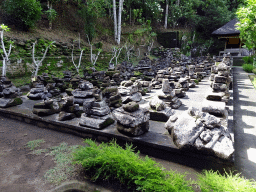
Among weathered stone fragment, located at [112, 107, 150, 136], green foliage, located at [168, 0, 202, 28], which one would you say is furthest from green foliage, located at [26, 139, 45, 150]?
green foliage, located at [168, 0, 202, 28]

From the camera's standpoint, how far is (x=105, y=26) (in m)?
23.0

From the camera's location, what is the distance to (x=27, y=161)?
10.1ft

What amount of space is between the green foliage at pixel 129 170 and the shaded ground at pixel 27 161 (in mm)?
172

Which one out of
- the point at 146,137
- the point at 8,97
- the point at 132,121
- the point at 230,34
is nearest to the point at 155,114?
the point at 146,137

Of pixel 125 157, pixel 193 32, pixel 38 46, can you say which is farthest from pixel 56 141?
pixel 193 32

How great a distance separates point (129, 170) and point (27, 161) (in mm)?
1924

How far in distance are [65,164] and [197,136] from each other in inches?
85.9

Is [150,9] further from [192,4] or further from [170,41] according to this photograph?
[192,4]

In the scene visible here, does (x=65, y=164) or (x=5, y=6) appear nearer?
(x=65, y=164)

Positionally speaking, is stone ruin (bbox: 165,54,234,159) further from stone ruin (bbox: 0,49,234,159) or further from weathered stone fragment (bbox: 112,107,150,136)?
weathered stone fragment (bbox: 112,107,150,136)

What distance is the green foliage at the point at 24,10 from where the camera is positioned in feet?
41.7

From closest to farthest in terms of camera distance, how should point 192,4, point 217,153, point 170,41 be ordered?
point 217,153 → point 170,41 → point 192,4

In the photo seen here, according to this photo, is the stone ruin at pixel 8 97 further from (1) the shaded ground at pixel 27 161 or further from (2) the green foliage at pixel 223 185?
(2) the green foliage at pixel 223 185

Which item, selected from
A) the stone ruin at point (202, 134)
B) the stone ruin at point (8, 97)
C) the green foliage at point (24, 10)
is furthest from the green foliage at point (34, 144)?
the green foliage at point (24, 10)
